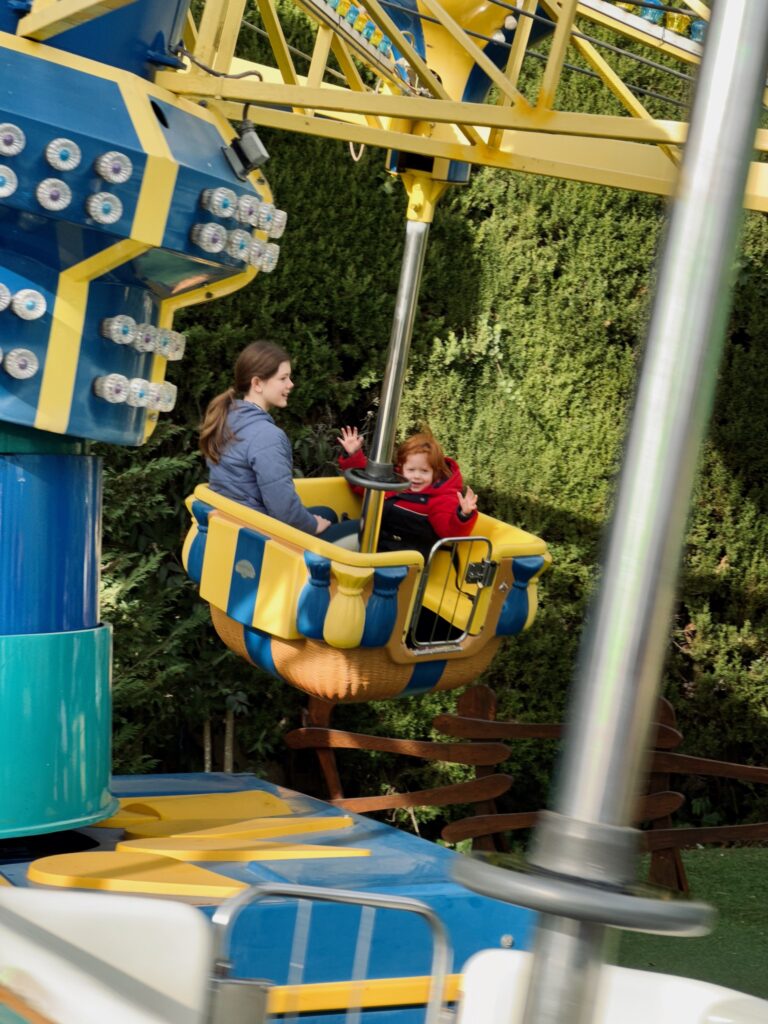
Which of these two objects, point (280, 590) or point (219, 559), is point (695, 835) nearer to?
point (280, 590)

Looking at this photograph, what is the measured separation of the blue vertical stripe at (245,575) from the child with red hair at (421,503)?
2.98ft

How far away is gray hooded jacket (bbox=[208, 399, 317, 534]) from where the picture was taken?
4762mm

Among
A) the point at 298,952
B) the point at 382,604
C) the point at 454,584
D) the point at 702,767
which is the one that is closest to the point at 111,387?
the point at 298,952

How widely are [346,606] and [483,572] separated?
78cm

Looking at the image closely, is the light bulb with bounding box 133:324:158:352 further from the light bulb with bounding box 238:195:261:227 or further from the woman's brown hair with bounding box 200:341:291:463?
the woman's brown hair with bounding box 200:341:291:463

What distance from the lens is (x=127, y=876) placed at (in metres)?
3.19

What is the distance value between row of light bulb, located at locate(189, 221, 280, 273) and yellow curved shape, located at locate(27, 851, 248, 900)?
1433 mm

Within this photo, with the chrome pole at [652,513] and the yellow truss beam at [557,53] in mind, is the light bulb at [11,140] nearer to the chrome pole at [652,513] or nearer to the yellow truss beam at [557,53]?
the yellow truss beam at [557,53]

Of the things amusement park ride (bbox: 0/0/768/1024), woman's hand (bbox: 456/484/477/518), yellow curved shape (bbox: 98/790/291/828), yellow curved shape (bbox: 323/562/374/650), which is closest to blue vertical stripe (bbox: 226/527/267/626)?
amusement park ride (bbox: 0/0/768/1024)

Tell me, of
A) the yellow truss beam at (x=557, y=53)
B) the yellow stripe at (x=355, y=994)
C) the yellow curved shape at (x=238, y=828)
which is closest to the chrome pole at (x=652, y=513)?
the yellow stripe at (x=355, y=994)

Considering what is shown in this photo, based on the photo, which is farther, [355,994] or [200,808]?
[200,808]

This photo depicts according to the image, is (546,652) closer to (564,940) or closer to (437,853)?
(437,853)

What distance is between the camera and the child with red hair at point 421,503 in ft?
17.1

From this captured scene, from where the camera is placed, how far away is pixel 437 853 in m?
3.79
